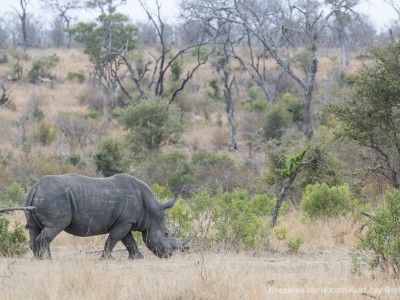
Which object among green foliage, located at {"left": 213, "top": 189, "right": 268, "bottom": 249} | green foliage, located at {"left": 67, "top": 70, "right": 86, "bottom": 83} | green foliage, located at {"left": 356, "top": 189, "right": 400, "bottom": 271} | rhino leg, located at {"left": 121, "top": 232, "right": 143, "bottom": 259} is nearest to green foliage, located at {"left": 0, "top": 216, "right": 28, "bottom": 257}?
rhino leg, located at {"left": 121, "top": 232, "right": 143, "bottom": 259}

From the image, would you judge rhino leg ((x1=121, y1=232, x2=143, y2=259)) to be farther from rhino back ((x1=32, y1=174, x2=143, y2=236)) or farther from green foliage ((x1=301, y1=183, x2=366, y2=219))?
green foliage ((x1=301, y1=183, x2=366, y2=219))

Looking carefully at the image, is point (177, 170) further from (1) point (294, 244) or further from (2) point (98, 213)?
(2) point (98, 213)

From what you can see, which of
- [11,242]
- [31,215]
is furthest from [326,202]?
[31,215]

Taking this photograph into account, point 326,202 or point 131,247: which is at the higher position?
point 131,247

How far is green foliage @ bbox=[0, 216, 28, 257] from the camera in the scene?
10781 millimetres

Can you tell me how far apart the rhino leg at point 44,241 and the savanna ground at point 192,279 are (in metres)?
0.25

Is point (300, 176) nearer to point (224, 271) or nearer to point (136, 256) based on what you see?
point (136, 256)

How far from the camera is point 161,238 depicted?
35.6ft

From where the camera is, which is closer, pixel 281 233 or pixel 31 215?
pixel 31 215

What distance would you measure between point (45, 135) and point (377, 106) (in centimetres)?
1819

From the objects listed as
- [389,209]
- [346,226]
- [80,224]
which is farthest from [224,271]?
[346,226]

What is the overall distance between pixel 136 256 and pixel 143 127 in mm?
15908

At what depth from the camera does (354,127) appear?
1591cm

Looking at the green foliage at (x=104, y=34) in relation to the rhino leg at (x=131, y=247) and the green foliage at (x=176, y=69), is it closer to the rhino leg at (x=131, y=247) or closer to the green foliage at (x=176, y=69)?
the green foliage at (x=176, y=69)
